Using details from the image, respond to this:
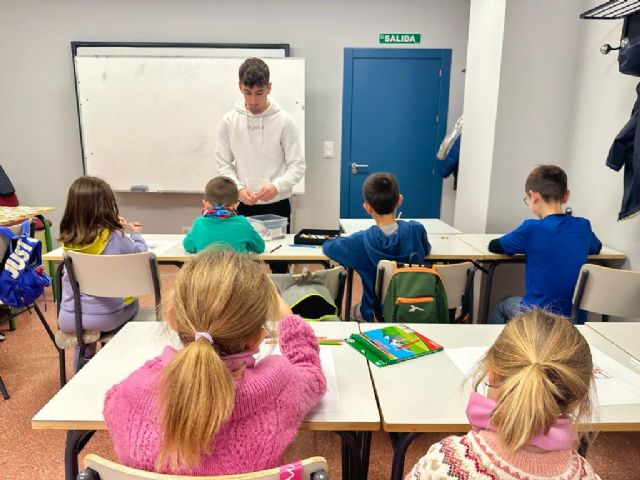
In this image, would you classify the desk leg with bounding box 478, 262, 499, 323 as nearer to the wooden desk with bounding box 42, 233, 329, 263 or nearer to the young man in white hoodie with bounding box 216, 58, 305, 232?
the wooden desk with bounding box 42, 233, 329, 263

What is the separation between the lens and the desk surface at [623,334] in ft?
4.96

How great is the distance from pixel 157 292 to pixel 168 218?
295cm

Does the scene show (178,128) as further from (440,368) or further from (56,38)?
(440,368)

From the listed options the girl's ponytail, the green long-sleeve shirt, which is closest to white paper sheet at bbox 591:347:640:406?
the girl's ponytail

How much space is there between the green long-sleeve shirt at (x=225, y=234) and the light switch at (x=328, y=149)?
2450 millimetres

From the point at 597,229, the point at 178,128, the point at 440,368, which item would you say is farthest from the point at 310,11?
the point at 440,368

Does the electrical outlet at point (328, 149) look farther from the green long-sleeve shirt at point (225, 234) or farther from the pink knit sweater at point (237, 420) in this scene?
the pink knit sweater at point (237, 420)

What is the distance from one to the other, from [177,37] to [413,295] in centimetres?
375

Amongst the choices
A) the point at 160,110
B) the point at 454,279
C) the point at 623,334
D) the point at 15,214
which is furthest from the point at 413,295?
the point at 160,110

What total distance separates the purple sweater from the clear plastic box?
870 millimetres

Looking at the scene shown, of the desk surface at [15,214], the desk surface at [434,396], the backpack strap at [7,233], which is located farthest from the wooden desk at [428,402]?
the desk surface at [15,214]

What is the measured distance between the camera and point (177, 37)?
14.9ft

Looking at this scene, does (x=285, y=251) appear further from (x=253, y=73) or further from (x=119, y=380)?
(x=119, y=380)

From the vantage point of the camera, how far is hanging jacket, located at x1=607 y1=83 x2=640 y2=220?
2.31m
